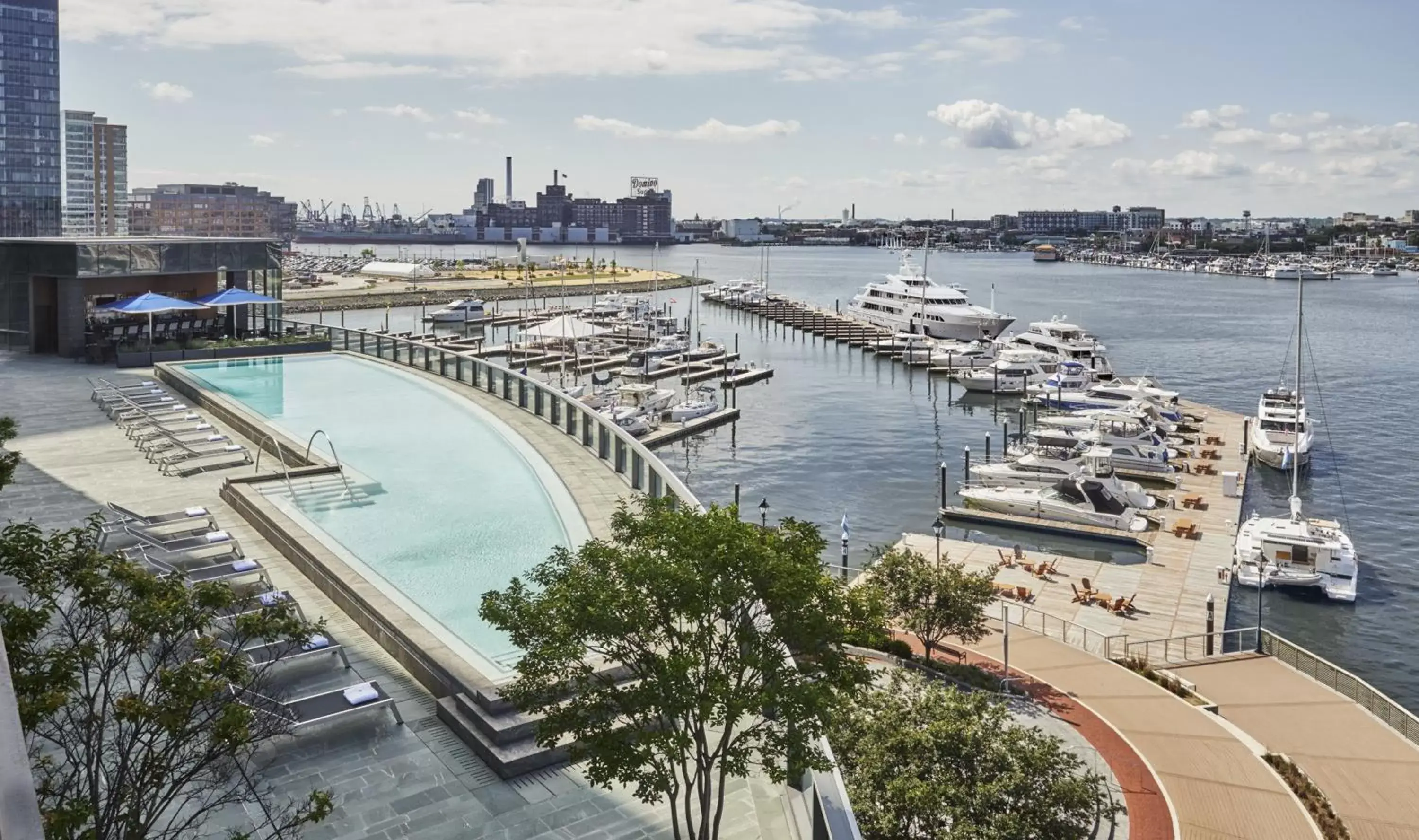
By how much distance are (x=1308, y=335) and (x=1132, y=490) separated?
75972mm

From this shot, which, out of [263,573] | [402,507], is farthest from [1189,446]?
[263,573]

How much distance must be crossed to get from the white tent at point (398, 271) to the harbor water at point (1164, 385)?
36754 mm

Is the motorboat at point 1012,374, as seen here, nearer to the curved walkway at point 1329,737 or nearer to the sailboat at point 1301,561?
the sailboat at point 1301,561

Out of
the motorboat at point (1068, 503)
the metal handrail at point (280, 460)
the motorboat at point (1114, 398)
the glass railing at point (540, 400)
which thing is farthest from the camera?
the motorboat at point (1114, 398)

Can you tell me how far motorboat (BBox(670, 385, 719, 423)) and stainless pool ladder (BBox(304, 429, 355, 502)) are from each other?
102 ft

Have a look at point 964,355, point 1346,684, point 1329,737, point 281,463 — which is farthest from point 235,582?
point 964,355

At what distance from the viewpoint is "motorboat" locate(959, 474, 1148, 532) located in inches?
1398

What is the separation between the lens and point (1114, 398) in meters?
57.8

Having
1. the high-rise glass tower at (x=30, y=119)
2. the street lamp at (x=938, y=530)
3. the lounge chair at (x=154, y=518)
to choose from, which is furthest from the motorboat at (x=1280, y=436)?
the high-rise glass tower at (x=30, y=119)

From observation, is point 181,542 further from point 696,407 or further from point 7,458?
point 696,407

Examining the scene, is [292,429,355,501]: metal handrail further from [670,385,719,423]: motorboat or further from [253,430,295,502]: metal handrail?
[670,385,719,423]: motorboat

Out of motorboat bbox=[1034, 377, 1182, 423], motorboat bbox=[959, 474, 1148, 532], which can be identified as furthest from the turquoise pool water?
motorboat bbox=[1034, 377, 1182, 423]

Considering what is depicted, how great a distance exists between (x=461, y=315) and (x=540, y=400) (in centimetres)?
7213

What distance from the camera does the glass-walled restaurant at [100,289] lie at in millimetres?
31578
